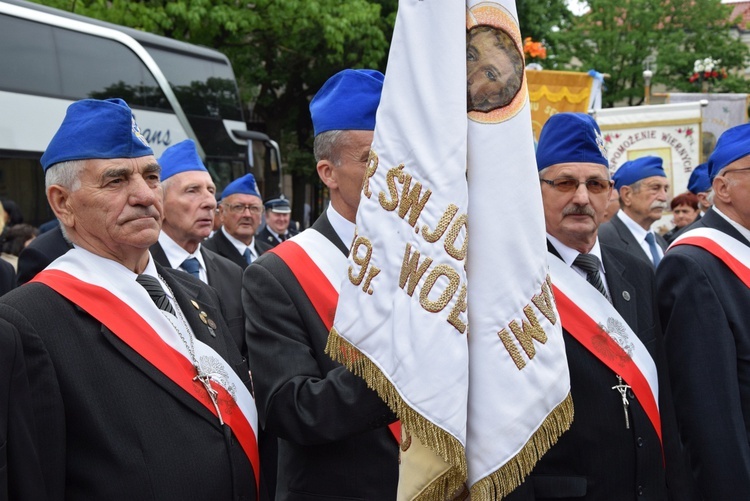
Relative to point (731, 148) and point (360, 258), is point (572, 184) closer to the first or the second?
point (731, 148)

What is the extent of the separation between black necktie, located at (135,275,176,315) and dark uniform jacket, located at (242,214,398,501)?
0.25 m

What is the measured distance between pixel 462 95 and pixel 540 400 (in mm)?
789

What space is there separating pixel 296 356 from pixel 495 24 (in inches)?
43.1

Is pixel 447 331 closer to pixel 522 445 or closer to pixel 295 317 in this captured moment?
pixel 522 445

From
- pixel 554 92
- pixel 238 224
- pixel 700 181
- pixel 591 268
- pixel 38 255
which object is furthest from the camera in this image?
pixel 554 92

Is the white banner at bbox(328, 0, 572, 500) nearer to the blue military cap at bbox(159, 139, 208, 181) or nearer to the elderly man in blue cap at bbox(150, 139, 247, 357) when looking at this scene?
the elderly man in blue cap at bbox(150, 139, 247, 357)

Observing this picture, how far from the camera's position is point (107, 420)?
2375 mm

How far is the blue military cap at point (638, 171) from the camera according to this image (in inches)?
298

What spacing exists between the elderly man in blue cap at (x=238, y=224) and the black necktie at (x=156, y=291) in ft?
15.3

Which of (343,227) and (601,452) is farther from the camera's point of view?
(343,227)

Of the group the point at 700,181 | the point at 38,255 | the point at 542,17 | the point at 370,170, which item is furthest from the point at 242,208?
the point at 542,17

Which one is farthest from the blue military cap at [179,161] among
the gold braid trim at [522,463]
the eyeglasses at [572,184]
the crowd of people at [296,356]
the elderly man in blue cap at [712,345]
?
the gold braid trim at [522,463]

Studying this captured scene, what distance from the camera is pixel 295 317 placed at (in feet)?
8.89

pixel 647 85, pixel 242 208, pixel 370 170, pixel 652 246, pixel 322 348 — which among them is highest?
pixel 370 170
